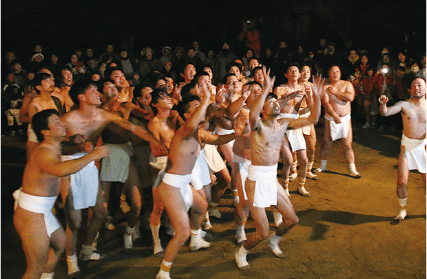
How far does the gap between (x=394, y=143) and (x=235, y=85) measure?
5047mm

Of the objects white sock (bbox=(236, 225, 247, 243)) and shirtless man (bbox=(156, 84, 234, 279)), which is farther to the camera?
white sock (bbox=(236, 225, 247, 243))

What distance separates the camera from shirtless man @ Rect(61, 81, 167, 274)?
4.18 metres

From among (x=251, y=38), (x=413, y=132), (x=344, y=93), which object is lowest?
(x=413, y=132)

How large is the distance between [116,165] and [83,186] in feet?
1.78

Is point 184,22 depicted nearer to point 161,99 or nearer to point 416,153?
point 161,99

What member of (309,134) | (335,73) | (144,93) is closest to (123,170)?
(144,93)

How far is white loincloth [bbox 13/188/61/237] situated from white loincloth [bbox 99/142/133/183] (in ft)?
3.83

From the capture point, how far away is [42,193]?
346 cm

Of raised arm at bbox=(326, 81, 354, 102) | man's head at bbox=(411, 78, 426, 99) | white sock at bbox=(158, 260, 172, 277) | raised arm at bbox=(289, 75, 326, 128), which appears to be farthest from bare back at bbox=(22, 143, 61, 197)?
raised arm at bbox=(326, 81, 354, 102)

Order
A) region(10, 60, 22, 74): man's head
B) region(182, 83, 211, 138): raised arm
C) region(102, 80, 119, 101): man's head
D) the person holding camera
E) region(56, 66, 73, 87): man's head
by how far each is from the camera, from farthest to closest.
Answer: the person holding camera < region(10, 60, 22, 74): man's head < region(56, 66, 73, 87): man's head < region(102, 80, 119, 101): man's head < region(182, 83, 211, 138): raised arm

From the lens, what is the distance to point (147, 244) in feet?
16.4

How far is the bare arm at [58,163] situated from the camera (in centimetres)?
335

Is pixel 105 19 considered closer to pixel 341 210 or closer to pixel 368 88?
pixel 368 88

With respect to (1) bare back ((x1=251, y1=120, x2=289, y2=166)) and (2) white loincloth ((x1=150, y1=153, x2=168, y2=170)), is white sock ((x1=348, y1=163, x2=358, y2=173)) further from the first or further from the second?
(2) white loincloth ((x1=150, y1=153, x2=168, y2=170))
